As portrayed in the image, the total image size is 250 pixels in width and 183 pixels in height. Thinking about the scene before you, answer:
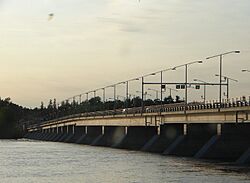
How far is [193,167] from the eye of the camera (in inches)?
3103

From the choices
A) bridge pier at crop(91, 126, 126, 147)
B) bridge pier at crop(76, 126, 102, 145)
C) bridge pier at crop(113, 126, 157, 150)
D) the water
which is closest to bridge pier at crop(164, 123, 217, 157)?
the water

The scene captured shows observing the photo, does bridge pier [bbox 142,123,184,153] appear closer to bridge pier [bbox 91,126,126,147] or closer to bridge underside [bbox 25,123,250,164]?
bridge underside [bbox 25,123,250,164]

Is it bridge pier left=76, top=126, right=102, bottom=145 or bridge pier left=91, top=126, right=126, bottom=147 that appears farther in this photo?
bridge pier left=76, top=126, right=102, bottom=145

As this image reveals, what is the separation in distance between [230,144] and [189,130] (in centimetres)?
1521

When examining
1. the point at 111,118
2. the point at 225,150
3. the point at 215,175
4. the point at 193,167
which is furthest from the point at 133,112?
the point at 215,175

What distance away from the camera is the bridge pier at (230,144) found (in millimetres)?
95188

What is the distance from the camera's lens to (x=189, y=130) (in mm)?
110500

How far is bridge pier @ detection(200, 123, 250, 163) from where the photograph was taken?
9519cm

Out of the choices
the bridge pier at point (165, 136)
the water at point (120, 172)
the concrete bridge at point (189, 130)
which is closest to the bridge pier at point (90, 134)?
the concrete bridge at point (189, 130)

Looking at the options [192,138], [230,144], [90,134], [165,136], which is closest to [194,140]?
[192,138]

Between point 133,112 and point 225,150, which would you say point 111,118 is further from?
point 225,150

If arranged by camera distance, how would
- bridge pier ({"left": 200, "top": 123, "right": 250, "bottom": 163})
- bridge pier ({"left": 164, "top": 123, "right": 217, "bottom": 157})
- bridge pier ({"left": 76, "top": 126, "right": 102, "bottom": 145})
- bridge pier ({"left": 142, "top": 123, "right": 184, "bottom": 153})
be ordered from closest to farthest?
bridge pier ({"left": 200, "top": 123, "right": 250, "bottom": 163}) < bridge pier ({"left": 164, "top": 123, "right": 217, "bottom": 157}) < bridge pier ({"left": 142, "top": 123, "right": 184, "bottom": 153}) < bridge pier ({"left": 76, "top": 126, "right": 102, "bottom": 145})

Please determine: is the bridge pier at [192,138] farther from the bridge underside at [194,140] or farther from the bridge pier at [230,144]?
the bridge pier at [230,144]

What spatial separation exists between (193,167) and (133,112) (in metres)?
63.8
